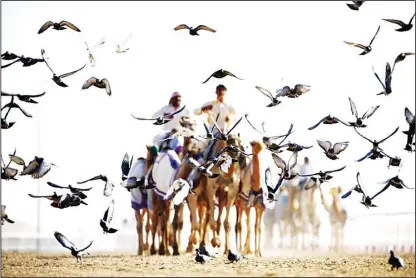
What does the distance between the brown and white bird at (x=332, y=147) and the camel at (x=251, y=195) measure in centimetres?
492

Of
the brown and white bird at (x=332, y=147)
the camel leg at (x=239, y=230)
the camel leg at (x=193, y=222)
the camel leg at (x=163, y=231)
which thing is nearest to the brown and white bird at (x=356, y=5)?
the brown and white bird at (x=332, y=147)

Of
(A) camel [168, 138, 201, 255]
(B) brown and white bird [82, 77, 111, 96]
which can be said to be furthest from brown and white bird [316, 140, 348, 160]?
(A) camel [168, 138, 201, 255]

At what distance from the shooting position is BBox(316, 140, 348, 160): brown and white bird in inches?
640

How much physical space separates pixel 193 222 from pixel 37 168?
289 inches

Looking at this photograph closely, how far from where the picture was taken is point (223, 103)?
70.2 feet

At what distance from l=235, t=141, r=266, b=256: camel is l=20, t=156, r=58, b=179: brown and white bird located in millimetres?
6961

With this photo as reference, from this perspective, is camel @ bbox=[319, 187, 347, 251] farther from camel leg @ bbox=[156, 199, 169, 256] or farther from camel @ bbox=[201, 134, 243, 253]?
camel @ bbox=[201, 134, 243, 253]

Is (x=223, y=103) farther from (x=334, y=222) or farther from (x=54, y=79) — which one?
(x=334, y=222)

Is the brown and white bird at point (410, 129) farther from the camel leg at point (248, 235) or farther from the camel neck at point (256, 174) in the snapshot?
the camel leg at point (248, 235)

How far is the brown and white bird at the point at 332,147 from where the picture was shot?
53.3 feet

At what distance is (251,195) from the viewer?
21312 mm

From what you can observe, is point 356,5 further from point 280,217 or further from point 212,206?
point 280,217

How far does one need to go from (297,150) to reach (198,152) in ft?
15.6

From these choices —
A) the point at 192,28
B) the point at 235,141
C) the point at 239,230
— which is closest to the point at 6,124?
the point at 192,28
